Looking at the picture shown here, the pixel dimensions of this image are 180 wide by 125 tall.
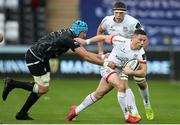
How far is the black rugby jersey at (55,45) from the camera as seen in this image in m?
13.3

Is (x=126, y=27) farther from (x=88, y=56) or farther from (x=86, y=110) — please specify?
(x=86, y=110)

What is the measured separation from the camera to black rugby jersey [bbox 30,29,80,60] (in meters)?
13.3

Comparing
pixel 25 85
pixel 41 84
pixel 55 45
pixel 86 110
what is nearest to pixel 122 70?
pixel 55 45

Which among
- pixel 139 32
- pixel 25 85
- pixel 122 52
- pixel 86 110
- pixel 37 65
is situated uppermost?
pixel 139 32

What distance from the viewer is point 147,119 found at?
14.3m

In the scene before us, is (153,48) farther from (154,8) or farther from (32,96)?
(32,96)

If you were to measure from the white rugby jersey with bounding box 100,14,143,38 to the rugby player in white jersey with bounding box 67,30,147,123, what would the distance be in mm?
936

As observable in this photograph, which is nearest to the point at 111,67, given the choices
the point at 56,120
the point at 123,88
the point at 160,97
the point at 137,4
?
the point at 123,88

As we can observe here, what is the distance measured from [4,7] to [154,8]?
206 inches

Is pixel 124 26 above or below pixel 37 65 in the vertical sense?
above

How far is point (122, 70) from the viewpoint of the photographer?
1386 centimetres

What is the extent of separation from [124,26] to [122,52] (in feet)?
3.77

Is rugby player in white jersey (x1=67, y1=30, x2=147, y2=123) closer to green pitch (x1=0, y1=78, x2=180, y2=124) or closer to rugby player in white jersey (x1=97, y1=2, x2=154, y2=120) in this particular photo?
green pitch (x1=0, y1=78, x2=180, y2=124)

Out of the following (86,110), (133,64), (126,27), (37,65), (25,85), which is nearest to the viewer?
(133,64)
